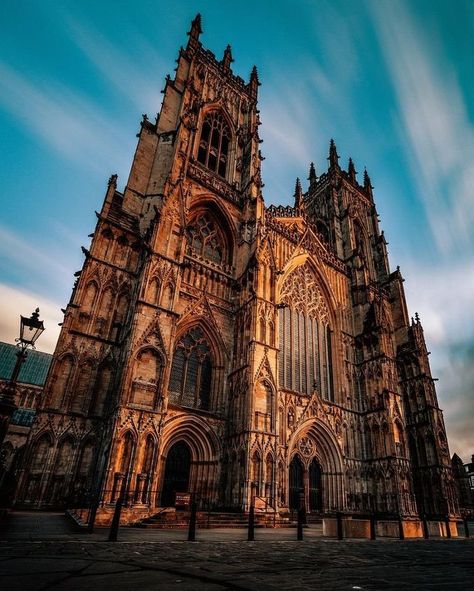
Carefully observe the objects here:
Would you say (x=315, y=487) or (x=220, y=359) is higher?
(x=220, y=359)

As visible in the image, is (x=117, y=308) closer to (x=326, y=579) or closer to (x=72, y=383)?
(x=72, y=383)

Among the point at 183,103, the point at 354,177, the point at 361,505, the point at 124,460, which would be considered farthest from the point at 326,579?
the point at 354,177

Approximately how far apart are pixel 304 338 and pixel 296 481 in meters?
8.64

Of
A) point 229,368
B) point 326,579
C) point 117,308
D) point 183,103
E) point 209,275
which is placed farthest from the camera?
point 183,103

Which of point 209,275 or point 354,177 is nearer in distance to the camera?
point 209,275

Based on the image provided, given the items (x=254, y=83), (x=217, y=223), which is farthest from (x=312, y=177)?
(x=217, y=223)

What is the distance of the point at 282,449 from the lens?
58.5 ft

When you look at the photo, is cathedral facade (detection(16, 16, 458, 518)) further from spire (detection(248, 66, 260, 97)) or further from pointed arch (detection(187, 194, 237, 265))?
spire (detection(248, 66, 260, 97))

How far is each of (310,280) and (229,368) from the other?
10851 millimetres

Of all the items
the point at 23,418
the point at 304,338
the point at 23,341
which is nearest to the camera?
the point at 23,341

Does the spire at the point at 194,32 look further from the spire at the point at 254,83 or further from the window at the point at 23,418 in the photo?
the window at the point at 23,418

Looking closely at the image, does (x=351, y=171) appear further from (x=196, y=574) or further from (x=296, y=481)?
(x=196, y=574)

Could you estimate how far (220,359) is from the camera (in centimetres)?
1931

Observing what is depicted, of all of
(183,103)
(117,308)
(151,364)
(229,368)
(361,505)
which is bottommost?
(361,505)
